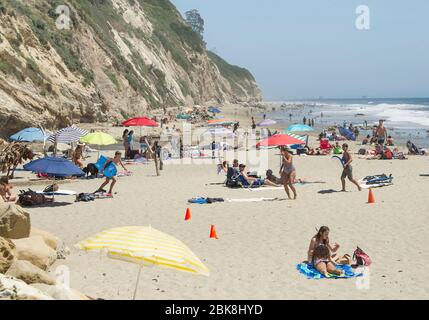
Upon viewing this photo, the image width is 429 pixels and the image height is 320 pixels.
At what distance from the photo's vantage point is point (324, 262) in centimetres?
932

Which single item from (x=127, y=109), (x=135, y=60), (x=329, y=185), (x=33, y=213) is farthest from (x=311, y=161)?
(x=135, y=60)

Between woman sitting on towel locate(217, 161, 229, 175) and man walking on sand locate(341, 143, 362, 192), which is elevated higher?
man walking on sand locate(341, 143, 362, 192)

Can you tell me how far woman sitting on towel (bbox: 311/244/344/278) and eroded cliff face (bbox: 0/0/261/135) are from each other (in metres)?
21.4

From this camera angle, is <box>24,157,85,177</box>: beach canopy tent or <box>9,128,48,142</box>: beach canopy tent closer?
<box>24,157,85,177</box>: beach canopy tent

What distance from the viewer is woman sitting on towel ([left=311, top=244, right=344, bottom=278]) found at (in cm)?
920

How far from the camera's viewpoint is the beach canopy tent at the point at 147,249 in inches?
247

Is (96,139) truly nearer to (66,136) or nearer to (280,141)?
(66,136)

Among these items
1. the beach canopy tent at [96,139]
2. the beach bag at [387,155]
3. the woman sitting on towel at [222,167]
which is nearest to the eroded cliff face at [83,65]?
the beach canopy tent at [96,139]

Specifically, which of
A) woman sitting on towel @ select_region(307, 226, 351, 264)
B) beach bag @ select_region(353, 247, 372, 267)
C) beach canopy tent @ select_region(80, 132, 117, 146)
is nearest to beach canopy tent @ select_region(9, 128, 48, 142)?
beach canopy tent @ select_region(80, 132, 117, 146)

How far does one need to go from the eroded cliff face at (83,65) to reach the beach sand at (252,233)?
12.4m

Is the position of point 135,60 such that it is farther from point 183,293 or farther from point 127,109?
point 183,293

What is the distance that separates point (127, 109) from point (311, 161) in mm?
25061

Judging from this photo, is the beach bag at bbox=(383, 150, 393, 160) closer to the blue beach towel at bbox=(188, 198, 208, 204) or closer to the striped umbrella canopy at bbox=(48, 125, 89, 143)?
the blue beach towel at bbox=(188, 198, 208, 204)

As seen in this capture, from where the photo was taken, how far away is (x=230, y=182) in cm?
1841
